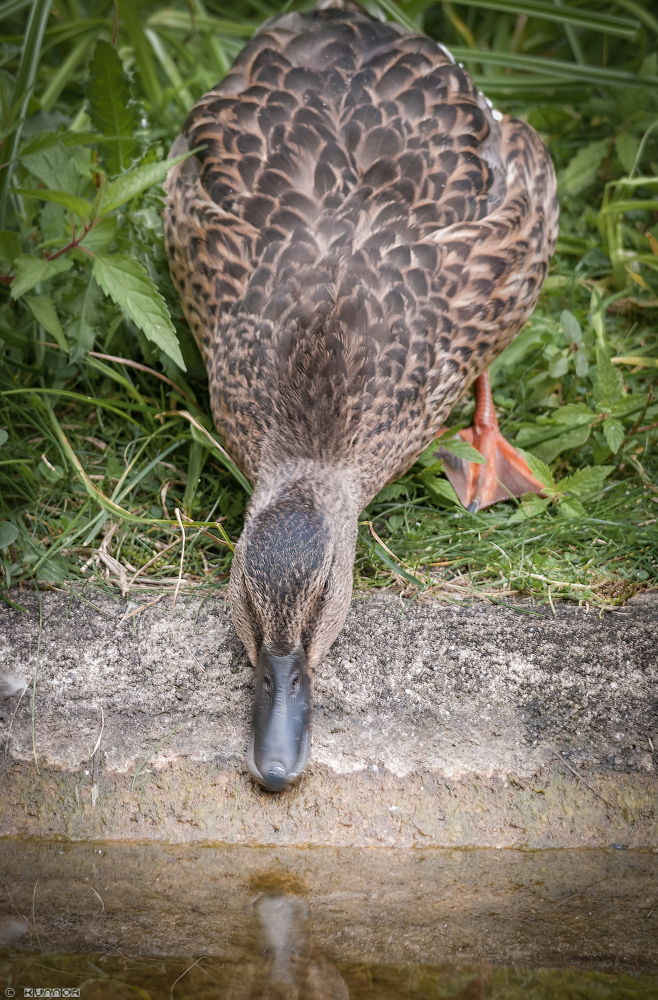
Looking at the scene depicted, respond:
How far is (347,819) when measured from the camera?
2742 millimetres

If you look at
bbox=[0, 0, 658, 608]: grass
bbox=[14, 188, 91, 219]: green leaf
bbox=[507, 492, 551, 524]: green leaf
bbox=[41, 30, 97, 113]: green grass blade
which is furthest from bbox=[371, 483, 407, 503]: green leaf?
bbox=[41, 30, 97, 113]: green grass blade

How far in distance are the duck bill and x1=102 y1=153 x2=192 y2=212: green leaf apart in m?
1.48

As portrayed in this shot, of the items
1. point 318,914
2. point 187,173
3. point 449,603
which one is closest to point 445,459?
point 449,603

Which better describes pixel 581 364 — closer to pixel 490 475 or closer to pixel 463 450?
pixel 490 475

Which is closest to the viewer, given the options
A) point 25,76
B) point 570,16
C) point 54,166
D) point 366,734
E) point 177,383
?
point 366,734

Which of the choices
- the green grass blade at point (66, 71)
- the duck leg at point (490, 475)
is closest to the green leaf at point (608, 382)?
the duck leg at point (490, 475)

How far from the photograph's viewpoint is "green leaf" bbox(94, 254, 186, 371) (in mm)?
2832

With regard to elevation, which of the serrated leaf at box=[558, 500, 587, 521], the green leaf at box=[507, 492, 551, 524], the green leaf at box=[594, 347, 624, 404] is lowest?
the green leaf at box=[507, 492, 551, 524]

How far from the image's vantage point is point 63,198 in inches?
114

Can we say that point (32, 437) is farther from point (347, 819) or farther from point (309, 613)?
point (347, 819)

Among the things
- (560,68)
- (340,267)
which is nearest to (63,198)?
(340,267)

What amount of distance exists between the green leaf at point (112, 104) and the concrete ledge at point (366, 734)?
175 centimetres

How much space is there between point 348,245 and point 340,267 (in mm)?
88

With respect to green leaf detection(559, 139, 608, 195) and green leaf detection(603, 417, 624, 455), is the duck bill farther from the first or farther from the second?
green leaf detection(559, 139, 608, 195)
